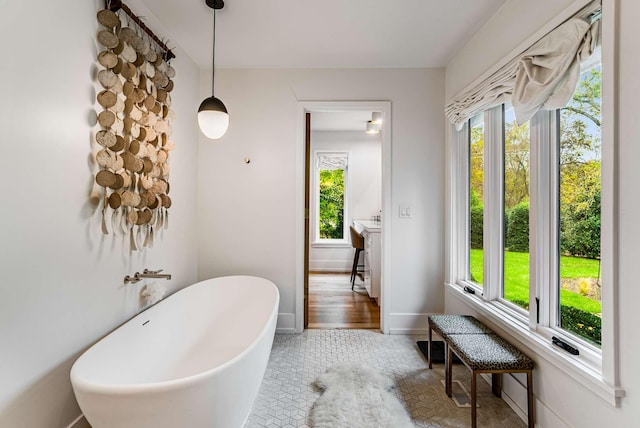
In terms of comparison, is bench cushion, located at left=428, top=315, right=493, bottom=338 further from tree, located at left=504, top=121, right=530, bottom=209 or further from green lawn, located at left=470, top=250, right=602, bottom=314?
tree, located at left=504, top=121, right=530, bottom=209

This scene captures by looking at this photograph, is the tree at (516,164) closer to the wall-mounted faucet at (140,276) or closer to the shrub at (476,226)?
the shrub at (476,226)

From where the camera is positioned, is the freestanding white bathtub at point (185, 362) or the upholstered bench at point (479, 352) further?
the upholstered bench at point (479, 352)

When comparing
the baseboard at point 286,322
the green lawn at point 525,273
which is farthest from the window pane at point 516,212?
the baseboard at point 286,322

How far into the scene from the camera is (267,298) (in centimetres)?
241

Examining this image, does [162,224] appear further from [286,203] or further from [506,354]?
[506,354]

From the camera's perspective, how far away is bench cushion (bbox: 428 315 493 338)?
1984 millimetres

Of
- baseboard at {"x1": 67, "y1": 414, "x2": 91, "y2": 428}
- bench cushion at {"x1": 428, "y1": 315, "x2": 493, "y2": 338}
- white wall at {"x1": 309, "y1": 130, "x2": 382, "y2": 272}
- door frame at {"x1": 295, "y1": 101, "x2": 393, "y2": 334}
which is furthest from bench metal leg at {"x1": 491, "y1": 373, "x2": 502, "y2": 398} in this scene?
white wall at {"x1": 309, "y1": 130, "x2": 382, "y2": 272}

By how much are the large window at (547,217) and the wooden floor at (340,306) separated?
4.59 ft

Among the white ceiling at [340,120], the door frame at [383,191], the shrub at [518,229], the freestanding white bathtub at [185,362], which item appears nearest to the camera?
the freestanding white bathtub at [185,362]

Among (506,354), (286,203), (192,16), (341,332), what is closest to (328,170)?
(286,203)

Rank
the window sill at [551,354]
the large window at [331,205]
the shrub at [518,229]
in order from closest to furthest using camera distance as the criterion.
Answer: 1. the window sill at [551,354]
2. the shrub at [518,229]
3. the large window at [331,205]

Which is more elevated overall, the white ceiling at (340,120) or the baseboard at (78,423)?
the white ceiling at (340,120)

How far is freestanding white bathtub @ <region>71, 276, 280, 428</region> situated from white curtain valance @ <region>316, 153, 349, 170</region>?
3282mm

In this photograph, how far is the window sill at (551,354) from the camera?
4.04ft
